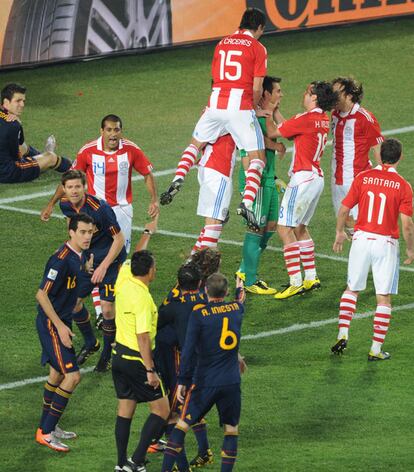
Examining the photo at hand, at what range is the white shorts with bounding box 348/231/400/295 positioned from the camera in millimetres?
13469

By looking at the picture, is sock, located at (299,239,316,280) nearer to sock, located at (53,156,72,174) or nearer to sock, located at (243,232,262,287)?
sock, located at (243,232,262,287)

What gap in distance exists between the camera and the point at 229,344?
35.1ft

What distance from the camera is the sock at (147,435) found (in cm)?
1096

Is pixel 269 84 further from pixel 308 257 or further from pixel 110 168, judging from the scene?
pixel 110 168

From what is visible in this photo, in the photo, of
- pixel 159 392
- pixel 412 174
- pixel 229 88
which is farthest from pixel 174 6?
pixel 159 392

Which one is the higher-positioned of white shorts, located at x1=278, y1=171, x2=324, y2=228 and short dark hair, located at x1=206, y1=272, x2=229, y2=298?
white shorts, located at x1=278, y1=171, x2=324, y2=228

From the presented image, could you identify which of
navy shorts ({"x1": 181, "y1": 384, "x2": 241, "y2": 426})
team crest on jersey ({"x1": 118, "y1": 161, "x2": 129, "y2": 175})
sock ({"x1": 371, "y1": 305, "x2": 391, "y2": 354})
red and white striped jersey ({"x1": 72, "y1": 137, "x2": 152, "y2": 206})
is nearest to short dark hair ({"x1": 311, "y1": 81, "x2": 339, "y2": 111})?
red and white striped jersey ({"x1": 72, "y1": 137, "x2": 152, "y2": 206})

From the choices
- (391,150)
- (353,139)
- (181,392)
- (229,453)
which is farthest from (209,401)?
(353,139)

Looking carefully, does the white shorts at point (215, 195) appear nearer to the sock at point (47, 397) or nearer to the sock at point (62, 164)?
the sock at point (47, 397)

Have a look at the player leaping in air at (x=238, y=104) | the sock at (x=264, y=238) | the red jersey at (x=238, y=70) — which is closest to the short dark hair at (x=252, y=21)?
the player leaping in air at (x=238, y=104)

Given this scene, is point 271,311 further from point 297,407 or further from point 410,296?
point 297,407

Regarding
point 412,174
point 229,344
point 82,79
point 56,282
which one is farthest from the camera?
point 82,79

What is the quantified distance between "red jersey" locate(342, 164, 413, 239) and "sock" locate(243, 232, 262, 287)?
2.37 meters

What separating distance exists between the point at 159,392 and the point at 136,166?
432 centimetres
